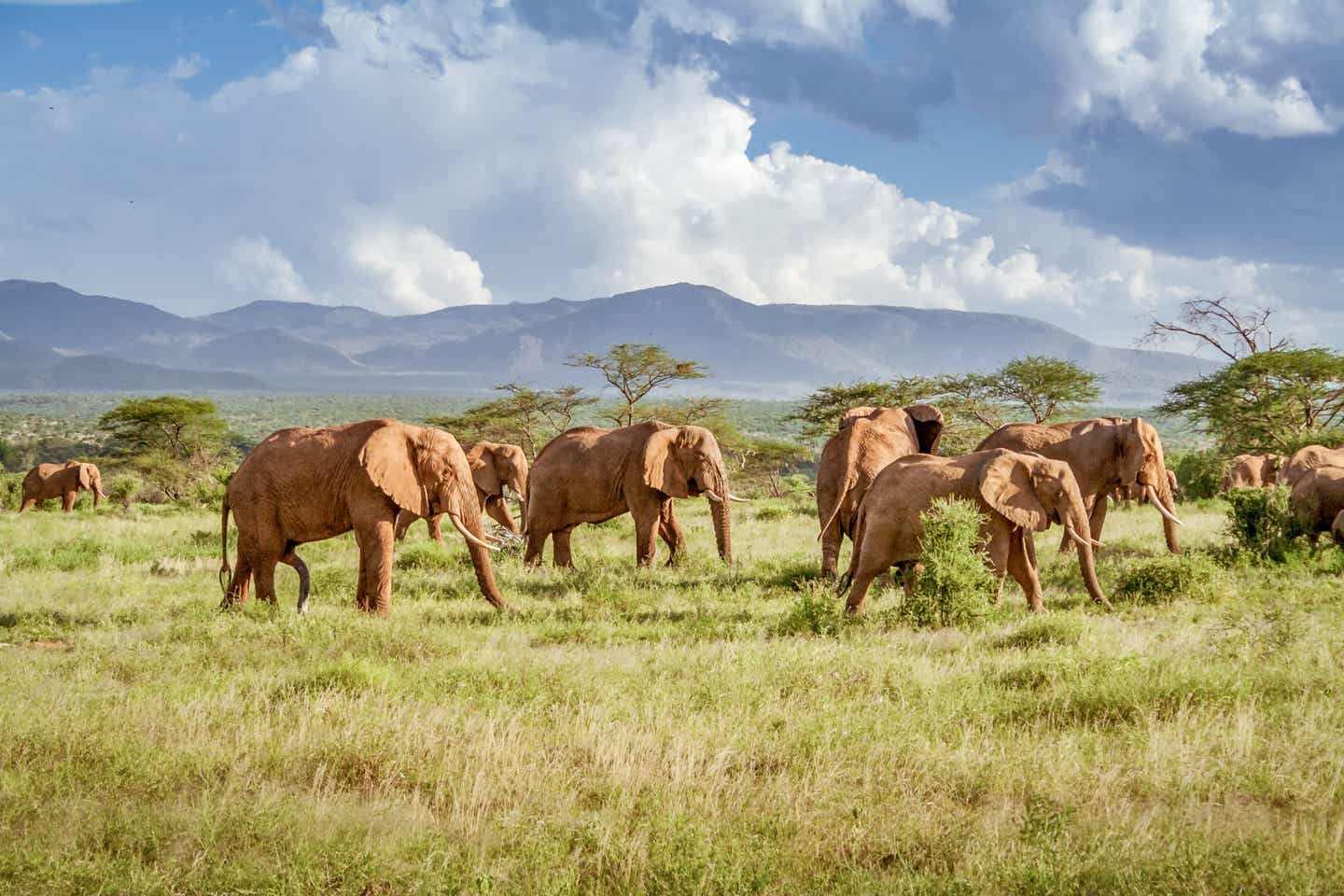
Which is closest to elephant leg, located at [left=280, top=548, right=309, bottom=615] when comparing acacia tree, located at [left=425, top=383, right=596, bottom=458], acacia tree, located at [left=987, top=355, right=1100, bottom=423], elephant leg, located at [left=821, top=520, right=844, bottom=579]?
elephant leg, located at [left=821, top=520, right=844, bottom=579]

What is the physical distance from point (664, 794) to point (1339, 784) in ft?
11.4

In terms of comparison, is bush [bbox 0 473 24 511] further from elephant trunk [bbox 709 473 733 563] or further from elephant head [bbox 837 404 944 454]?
elephant head [bbox 837 404 944 454]

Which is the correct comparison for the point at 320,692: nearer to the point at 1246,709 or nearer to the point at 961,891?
the point at 961,891

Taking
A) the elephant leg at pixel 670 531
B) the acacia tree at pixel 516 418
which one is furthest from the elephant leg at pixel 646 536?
the acacia tree at pixel 516 418

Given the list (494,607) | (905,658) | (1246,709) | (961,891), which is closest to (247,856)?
(961,891)

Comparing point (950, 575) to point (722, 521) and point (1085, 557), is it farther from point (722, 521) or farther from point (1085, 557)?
point (722, 521)

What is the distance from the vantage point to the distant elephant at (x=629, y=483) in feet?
49.8

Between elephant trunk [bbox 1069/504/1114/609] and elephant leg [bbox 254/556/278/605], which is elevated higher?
elephant trunk [bbox 1069/504/1114/609]

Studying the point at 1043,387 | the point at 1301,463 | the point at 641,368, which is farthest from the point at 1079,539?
the point at 641,368

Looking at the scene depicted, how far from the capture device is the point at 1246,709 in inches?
253

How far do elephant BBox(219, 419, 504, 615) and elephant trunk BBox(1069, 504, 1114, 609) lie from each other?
20.7 ft

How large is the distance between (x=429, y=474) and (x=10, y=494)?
32.2 metres

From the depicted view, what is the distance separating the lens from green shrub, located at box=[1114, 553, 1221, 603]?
11.2 meters

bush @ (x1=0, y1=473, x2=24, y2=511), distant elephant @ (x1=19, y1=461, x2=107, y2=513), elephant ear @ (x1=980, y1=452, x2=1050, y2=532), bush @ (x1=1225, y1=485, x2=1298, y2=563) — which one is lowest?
bush @ (x1=0, y1=473, x2=24, y2=511)
